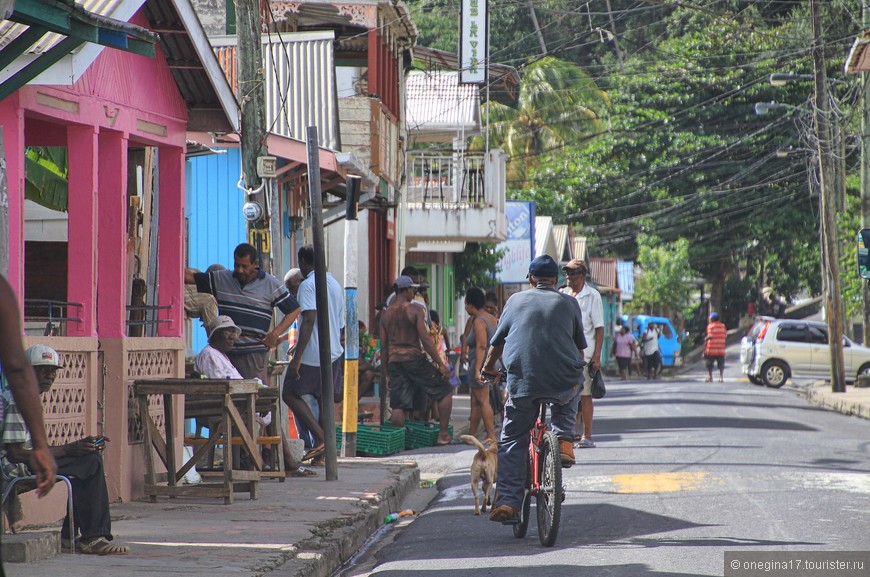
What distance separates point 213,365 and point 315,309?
216 cm

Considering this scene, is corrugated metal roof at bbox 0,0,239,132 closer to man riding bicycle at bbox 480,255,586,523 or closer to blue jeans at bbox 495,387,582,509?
man riding bicycle at bbox 480,255,586,523

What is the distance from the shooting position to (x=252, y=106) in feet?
39.9

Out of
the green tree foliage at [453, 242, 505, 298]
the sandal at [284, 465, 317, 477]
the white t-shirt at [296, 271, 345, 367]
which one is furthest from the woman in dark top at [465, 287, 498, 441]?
the green tree foliage at [453, 242, 505, 298]

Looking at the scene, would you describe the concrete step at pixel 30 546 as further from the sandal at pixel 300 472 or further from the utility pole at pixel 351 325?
the utility pole at pixel 351 325

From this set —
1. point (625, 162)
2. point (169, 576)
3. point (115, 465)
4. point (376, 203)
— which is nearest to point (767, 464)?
point (115, 465)

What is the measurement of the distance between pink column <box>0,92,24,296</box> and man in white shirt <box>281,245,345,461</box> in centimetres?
435

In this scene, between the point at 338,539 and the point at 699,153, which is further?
the point at 699,153

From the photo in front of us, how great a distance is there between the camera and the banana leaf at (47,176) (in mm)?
11391

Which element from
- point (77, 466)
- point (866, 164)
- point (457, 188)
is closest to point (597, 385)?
point (77, 466)

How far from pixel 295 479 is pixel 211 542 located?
3767 mm

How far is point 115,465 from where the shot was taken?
366 inches

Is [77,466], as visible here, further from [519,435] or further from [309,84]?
[309,84]

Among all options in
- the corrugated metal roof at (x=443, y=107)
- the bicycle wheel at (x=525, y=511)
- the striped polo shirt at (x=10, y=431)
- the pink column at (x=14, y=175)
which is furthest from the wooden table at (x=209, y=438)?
the corrugated metal roof at (x=443, y=107)

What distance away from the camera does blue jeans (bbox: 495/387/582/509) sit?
8367mm
